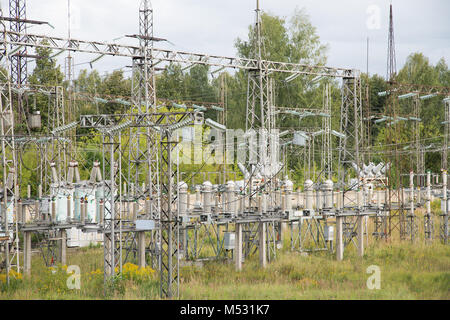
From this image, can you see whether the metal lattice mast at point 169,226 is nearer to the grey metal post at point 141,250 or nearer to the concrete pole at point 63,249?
the grey metal post at point 141,250

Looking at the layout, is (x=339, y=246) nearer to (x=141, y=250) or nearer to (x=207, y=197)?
(x=207, y=197)

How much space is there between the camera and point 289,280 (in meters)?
25.1

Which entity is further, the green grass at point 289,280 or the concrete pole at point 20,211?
the concrete pole at point 20,211

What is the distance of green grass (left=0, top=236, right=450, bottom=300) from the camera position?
21562mm

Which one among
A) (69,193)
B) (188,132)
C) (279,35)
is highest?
(279,35)

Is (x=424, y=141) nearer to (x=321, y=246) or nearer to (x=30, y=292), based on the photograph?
(x=321, y=246)

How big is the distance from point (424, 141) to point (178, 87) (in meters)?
25.9

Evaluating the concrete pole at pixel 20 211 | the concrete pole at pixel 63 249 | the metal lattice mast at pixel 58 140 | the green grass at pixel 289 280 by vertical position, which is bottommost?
the green grass at pixel 289 280

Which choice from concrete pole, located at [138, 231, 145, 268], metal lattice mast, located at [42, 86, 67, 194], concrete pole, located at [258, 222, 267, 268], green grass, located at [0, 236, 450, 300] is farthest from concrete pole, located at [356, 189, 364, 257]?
metal lattice mast, located at [42, 86, 67, 194]

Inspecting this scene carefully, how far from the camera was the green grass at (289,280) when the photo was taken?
21562 millimetres

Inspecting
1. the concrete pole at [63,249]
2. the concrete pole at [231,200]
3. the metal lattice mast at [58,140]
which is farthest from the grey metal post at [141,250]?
the metal lattice mast at [58,140]
